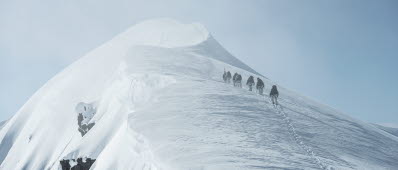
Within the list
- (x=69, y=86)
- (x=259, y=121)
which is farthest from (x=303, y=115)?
(x=69, y=86)

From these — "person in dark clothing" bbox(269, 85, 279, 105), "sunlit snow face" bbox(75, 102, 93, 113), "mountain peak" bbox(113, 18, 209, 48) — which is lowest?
"sunlit snow face" bbox(75, 102, 93, 113)

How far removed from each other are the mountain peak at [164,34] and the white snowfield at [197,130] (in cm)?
1606

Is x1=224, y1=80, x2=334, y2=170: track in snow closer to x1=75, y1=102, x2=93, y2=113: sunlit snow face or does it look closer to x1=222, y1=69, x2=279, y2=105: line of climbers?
x1=222, y1=69, x2=279, y2=105: line of climbers

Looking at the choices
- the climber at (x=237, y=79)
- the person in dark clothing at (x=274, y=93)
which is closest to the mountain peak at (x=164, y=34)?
the climber at (x=237, y=79)

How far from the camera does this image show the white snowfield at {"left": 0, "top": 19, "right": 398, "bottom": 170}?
67.8 ft

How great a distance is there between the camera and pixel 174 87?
38.1m

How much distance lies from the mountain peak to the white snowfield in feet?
52.7

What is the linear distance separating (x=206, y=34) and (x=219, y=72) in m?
40.6

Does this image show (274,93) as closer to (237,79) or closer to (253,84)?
(237,79)

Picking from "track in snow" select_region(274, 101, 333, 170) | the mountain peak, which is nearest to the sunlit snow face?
the mountain peak

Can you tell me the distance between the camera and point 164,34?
9581 cm

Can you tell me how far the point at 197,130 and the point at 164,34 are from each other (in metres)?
72.7

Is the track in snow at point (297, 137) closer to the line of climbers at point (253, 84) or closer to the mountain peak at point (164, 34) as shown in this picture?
the line of climbers at point (253, 84)

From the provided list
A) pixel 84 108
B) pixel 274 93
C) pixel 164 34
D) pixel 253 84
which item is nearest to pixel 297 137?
pixel 274 93
